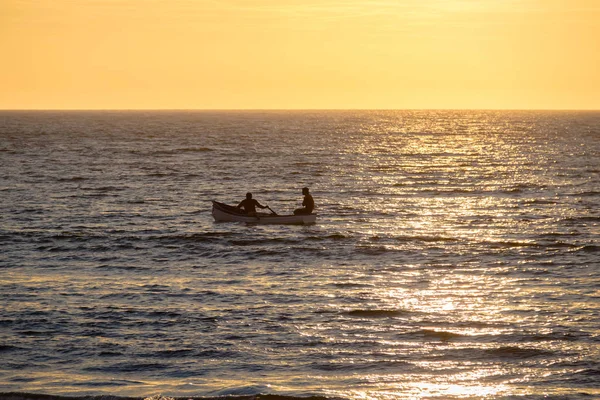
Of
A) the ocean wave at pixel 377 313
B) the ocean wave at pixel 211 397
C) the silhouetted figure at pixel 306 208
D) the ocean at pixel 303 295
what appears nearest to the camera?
the ocean wave at pixel 211 397

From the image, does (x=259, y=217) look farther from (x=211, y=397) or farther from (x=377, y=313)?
(x=211, y=397)

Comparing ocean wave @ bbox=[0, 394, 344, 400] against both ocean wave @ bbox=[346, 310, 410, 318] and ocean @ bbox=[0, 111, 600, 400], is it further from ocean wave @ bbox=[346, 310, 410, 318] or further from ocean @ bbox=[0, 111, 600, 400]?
ocean wave @ bbox=[346, 310, 410, 318]

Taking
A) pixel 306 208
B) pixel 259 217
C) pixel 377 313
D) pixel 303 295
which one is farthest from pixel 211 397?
pixel 306 208

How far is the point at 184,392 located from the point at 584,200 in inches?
1516

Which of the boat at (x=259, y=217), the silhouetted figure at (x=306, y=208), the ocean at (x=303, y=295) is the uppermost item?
the silhouetted figure at (x=306, y=208)

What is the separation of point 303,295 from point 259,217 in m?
15.3

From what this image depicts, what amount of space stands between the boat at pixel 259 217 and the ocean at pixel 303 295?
0.55 m

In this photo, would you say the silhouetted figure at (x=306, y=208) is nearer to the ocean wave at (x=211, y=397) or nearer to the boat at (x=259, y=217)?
the boat at (x=259, y=217)

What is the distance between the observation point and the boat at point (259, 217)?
40.4 metres

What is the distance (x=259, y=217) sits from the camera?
40469mm

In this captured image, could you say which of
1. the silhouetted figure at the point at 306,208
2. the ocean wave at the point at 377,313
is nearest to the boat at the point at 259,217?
the silhouetted figure at the point at 306,208

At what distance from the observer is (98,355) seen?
19438mm

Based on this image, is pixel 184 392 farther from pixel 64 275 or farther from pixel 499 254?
pixel 499 254

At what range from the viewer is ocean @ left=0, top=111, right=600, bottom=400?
59.0 ft
